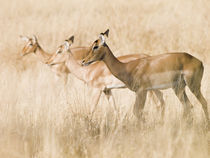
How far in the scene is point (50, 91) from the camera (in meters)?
7.83

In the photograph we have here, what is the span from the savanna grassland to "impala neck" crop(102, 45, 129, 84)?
0.41 m

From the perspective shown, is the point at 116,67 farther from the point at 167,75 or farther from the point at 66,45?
the point at 66,45

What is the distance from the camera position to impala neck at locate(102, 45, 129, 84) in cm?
646

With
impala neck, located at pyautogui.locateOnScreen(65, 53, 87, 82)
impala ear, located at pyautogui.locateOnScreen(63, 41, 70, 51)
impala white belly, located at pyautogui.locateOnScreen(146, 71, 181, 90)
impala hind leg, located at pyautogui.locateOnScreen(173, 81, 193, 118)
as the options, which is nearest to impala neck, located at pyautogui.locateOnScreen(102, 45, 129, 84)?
impala white belly, located at pyautogui.locateOnScreen(146, 71, 181, 90)

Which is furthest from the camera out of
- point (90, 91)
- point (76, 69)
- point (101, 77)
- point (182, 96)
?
point (76, 69)

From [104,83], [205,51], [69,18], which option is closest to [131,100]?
[104,83]

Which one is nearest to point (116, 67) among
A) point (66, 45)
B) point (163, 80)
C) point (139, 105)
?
point (163, 80)

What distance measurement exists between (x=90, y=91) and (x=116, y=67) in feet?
4.85

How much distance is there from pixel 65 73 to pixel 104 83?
228 centimetres

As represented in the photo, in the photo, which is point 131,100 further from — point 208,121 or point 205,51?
point 205,51

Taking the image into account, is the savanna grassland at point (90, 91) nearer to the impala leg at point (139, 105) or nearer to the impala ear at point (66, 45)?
the impala leg at point (139, 105)

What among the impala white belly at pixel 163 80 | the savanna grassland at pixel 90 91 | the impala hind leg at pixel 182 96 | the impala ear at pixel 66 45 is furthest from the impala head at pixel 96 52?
the impala ear at pixel 66 45

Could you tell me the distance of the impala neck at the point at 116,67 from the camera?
6461mm

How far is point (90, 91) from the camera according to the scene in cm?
799
